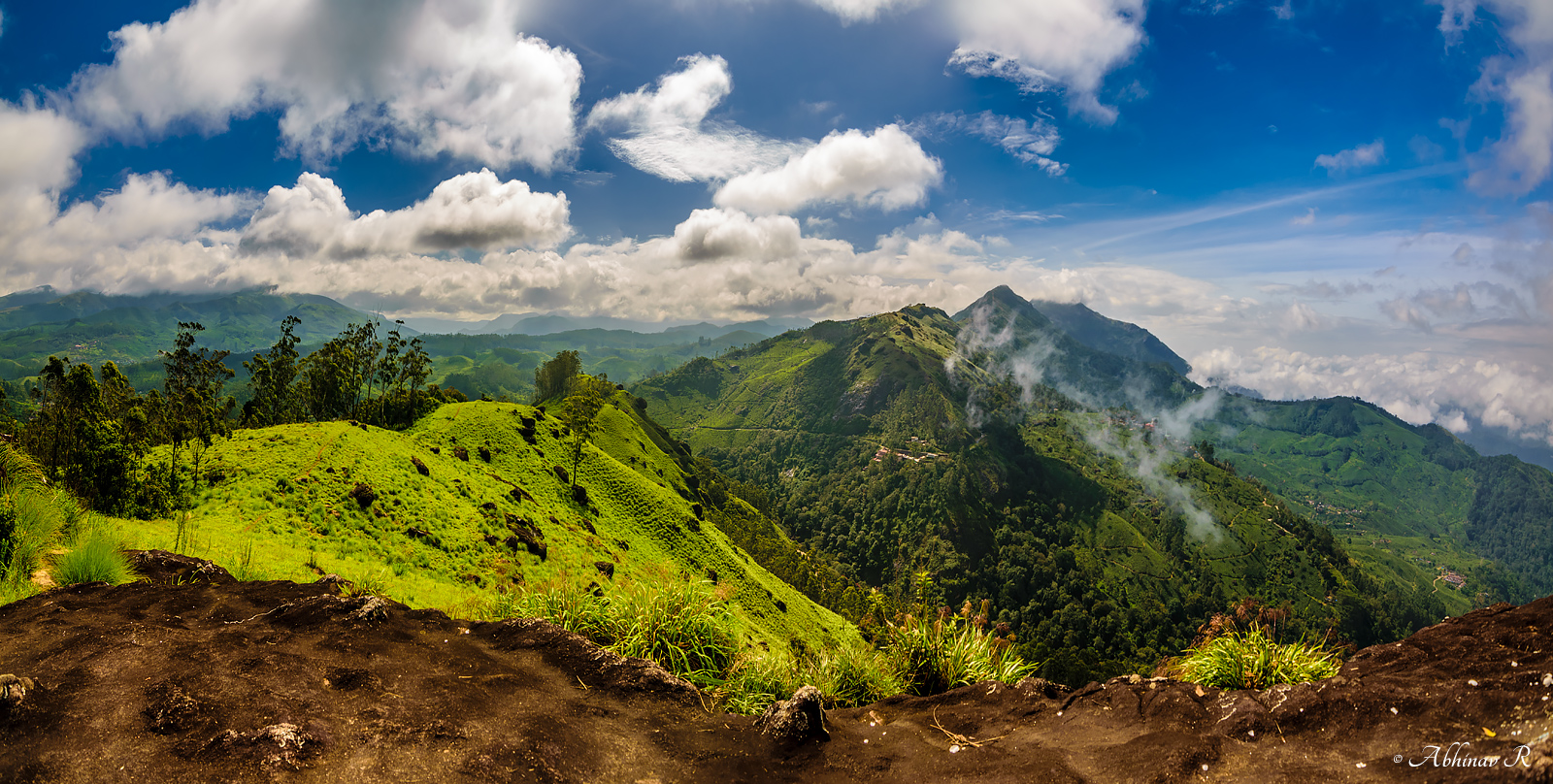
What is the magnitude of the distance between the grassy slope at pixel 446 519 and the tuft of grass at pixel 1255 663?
571 centimetres

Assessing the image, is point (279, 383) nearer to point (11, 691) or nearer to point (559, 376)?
point (559, 376)

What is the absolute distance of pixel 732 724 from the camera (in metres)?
6.57

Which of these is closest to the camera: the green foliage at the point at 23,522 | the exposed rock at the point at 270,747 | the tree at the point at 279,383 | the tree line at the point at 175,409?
the exposed rock at the point at 270,747

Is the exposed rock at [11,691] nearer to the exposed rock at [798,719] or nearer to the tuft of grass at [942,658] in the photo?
the exposed rock at [798,719]

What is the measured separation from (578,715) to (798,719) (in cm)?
262

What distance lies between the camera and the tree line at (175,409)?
79.7ft

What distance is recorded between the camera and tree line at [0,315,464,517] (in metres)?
24.3

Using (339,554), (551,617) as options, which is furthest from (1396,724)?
(339,554)

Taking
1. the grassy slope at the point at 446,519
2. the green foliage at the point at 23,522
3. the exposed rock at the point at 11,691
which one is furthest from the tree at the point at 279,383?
the exposed rock at the point at 11,691

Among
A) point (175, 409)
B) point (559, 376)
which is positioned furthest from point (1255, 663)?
point (559, 376)

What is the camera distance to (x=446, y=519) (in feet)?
134

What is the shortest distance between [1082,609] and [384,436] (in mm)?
168262

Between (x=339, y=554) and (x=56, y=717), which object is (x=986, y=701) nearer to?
(x=56, y=717)

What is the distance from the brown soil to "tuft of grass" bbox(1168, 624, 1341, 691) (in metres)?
0.60
